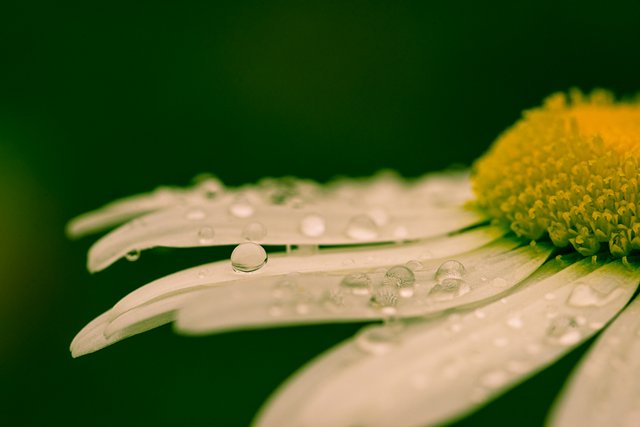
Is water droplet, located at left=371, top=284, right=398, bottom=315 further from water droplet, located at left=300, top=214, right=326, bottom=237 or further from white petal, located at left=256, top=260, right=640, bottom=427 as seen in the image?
water droplet, located at left=300, top=214, right=326, bottom=237

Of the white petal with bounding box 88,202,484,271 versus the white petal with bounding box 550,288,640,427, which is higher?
the white petal with bounding box 88,202,484,271

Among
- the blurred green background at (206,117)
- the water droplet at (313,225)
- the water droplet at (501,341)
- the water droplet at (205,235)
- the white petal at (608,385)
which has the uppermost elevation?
the blurred green background at (206,117)

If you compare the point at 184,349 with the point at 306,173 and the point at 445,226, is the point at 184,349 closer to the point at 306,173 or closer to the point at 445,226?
the point at 445,226

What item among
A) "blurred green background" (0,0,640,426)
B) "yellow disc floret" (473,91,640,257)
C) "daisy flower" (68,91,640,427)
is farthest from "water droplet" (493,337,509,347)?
"blurred green background" (0,0,640,426)

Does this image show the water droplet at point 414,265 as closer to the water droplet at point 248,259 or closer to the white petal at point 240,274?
the white petal at point 240,274

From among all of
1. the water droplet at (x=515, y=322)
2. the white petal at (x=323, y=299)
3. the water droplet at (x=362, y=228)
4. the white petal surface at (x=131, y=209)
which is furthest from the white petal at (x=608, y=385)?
the white petal surface at (x=131, y=209)

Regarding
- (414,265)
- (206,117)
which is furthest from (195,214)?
(206,117)

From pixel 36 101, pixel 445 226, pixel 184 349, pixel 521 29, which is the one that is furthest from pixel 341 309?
pixel 521 29
